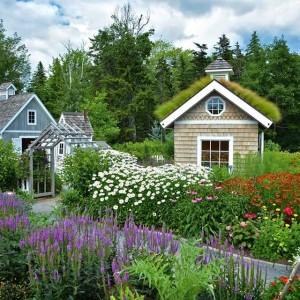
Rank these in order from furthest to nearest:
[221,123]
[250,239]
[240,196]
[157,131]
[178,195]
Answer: [157,131], [221,123], [178,195], [240,196], [250,239]

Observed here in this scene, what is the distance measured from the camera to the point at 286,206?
6.54 meters

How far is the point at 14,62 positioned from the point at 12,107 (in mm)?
20417

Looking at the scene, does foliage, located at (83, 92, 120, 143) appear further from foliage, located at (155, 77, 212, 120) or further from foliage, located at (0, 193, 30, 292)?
foliage, located at (0, 193, 30, 292)

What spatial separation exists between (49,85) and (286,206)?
45583mm

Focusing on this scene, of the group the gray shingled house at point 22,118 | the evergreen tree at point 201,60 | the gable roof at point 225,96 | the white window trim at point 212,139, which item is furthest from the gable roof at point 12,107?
the white window trim at point 212,139

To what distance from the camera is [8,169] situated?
41.3ft

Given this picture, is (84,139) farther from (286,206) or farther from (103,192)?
(286,206)

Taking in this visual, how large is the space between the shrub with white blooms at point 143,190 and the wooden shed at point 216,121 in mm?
5237

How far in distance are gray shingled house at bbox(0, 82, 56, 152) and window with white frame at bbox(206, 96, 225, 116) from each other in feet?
61.7

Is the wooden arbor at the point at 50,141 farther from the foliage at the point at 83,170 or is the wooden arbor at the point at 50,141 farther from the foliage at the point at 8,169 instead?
the foliage at the point at 83,170

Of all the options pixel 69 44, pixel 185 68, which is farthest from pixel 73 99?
pixel 185 68

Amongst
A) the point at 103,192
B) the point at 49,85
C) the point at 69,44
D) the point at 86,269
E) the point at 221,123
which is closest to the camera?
the point at 86,269

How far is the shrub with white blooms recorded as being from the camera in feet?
24.2

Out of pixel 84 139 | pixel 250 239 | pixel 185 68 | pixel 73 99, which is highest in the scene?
pixel 185 68
